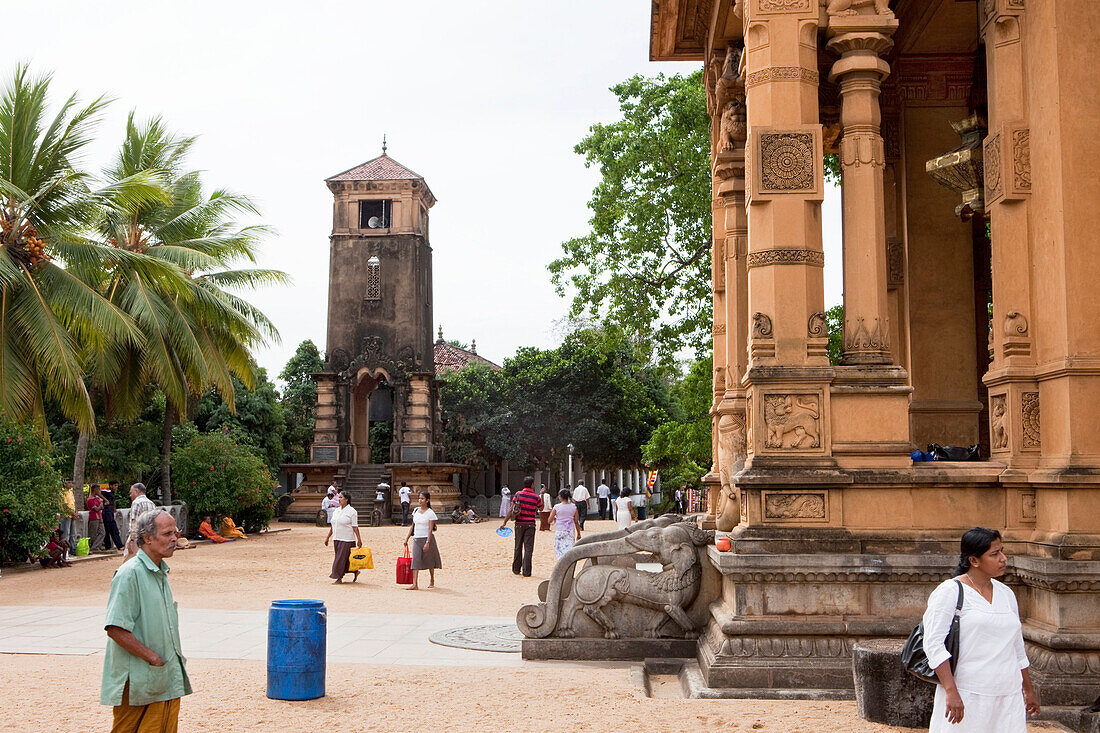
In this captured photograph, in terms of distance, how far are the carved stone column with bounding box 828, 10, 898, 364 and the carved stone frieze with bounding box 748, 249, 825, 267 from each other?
1.17 ft

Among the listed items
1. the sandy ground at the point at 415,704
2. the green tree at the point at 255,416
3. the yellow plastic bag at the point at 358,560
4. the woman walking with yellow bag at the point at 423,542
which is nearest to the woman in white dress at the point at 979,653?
the sandy ground at the point at 415,704

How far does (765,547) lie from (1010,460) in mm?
2028

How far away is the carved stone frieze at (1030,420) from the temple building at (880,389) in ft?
0.05

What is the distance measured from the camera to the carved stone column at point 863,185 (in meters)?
8.98

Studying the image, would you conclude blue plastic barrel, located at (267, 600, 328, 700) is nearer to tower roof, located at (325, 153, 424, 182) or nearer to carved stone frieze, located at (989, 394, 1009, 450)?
carved stone frieze, located at (989, 394, 1009, 450)

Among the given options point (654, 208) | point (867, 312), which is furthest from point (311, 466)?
point (867, 312)

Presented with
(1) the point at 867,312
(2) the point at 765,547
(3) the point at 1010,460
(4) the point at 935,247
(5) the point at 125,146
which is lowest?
(2) the point at 765,547

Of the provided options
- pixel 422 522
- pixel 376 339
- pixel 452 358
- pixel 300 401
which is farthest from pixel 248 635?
pixel 452 358

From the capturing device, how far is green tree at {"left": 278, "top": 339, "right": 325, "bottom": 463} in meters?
54.2

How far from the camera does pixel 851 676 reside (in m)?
8.04

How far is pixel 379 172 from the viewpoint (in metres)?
49.7

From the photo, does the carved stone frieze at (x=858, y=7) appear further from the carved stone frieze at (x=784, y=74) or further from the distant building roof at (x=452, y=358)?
the distant building roof at (x=452, y=358)

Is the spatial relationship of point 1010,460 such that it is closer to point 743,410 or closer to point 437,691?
point 743,410

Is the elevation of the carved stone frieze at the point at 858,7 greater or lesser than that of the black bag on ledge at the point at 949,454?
greater
